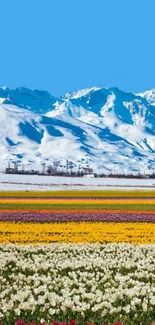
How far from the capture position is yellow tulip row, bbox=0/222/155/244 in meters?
25.8

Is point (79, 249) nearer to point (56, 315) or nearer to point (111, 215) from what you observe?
point (56, 315)

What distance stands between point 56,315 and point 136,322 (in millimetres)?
1460

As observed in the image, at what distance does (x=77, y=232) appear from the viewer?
2881 centimetres

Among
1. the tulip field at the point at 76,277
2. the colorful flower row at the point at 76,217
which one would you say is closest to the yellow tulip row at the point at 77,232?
the tulip field at the point at 76,277

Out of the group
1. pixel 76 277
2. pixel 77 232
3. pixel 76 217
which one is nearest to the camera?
pixel 76 277

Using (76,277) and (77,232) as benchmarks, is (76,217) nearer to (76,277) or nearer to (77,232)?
(77,232)

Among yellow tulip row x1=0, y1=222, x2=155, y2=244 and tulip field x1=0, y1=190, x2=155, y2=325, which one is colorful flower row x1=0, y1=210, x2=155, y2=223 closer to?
yellow tulip row x1=0, y1=222, x2=155, y2=244

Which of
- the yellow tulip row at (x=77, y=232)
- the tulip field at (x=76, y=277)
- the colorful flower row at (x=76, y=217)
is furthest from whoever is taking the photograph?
the colorful flower row at (x=76, y=217)

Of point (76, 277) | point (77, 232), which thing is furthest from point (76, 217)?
point (76, 277)

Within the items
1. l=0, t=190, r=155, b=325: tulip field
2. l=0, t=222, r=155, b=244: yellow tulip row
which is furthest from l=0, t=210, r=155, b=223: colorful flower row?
l=0, t=190, r=155, b=325: tulip field

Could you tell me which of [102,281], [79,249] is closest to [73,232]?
[79,249]

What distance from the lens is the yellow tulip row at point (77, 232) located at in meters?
25.8

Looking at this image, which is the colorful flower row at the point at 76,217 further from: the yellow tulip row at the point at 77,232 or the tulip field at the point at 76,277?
the tulip field at the point at 76,277

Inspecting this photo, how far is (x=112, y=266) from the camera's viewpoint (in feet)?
56.8
